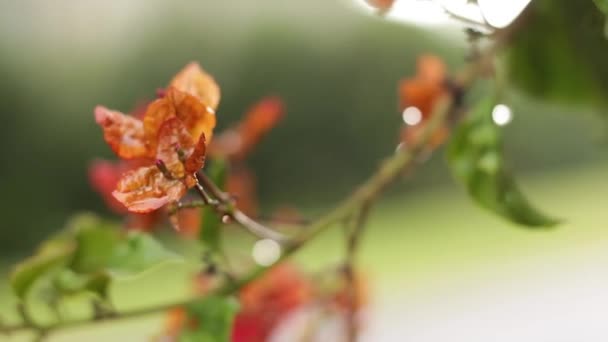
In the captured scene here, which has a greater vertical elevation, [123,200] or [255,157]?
[123,200]

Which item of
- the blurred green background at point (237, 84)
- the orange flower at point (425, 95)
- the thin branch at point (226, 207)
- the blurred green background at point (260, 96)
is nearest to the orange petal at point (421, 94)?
the orange flower at point (425, 95)

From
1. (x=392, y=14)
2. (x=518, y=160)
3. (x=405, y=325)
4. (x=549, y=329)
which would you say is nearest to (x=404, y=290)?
(x=405, y=325)

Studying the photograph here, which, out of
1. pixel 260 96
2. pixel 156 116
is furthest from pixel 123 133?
pixel 260 96

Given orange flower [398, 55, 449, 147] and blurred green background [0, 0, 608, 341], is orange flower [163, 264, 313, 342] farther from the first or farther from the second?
blurred green background [0, 0, 608, 341]

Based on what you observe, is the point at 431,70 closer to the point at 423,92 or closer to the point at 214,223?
the point at 423,92

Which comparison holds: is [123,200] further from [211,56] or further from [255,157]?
[211,56]

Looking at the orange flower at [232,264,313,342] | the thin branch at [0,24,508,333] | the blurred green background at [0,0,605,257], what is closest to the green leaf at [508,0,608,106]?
the thin branch at [0,24,508,333]

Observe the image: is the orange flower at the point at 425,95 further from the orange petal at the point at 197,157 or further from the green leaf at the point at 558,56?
the orange petal at the point at 197,157
